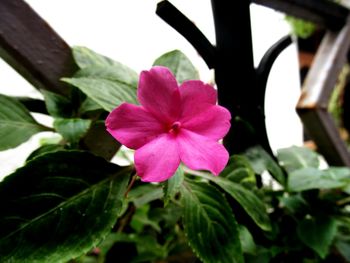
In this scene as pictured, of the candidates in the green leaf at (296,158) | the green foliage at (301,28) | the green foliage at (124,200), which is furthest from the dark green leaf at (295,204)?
the green foliage at (301,28)

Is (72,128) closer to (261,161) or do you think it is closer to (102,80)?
(102,80)

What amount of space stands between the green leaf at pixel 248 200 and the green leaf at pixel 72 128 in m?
0.23

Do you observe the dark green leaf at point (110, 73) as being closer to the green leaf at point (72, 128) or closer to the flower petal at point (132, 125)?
the green leaf at point (72, 128)

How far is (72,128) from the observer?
523 millimetres

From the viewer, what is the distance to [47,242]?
1.22 ft

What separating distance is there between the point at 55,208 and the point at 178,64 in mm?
338

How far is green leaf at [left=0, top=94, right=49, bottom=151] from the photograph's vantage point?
0.51 metres

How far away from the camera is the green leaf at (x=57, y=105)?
565 mm

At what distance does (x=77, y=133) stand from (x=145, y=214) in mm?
386

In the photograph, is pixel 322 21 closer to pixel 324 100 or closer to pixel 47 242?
pixel 324 100

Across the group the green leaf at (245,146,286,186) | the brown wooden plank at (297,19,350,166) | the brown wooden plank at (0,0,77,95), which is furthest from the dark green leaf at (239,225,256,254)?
the brown wooden plank at (297,19,350,166)

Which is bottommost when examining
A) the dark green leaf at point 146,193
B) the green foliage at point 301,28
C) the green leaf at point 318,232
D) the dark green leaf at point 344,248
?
the dark green leaf at point 344,248


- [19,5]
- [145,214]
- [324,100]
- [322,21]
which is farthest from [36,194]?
[322,21]

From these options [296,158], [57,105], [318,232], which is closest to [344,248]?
[318,232]
